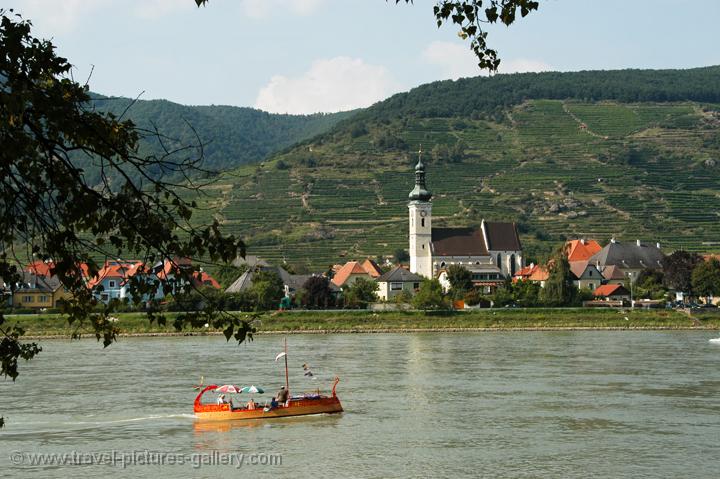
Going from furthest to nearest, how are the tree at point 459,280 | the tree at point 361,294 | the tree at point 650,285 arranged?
the tree at point 650,285
the tree at point 459,280
the tree at point 361,294

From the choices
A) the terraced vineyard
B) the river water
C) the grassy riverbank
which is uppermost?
the terraced vineyard

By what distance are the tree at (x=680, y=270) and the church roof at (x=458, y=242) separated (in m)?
18.7

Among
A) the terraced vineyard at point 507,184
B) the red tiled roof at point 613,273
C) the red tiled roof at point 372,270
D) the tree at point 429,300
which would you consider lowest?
the tree at point 429,300

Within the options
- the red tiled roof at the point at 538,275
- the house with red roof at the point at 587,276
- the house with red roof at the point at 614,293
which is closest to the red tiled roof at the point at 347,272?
the red tiled roof at the point at 538,275

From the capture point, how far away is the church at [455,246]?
310ft

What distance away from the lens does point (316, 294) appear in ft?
248

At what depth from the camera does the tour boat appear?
27.2 meters

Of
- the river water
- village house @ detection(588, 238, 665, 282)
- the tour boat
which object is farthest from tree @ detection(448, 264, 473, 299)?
the tour boat

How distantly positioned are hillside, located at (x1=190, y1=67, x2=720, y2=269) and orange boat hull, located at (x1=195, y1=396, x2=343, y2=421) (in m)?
79.2

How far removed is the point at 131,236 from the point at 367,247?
10584cm

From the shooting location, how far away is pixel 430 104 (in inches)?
7657

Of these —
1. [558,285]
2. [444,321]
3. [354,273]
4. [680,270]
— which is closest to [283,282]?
[354,273]

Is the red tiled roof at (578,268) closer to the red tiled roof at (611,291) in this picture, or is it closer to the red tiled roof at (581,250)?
the red tiled roof at (581,250)

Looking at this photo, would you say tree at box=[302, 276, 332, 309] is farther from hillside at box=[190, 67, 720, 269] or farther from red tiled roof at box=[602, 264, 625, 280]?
hillside at box=[190, 67, 720, 269]
